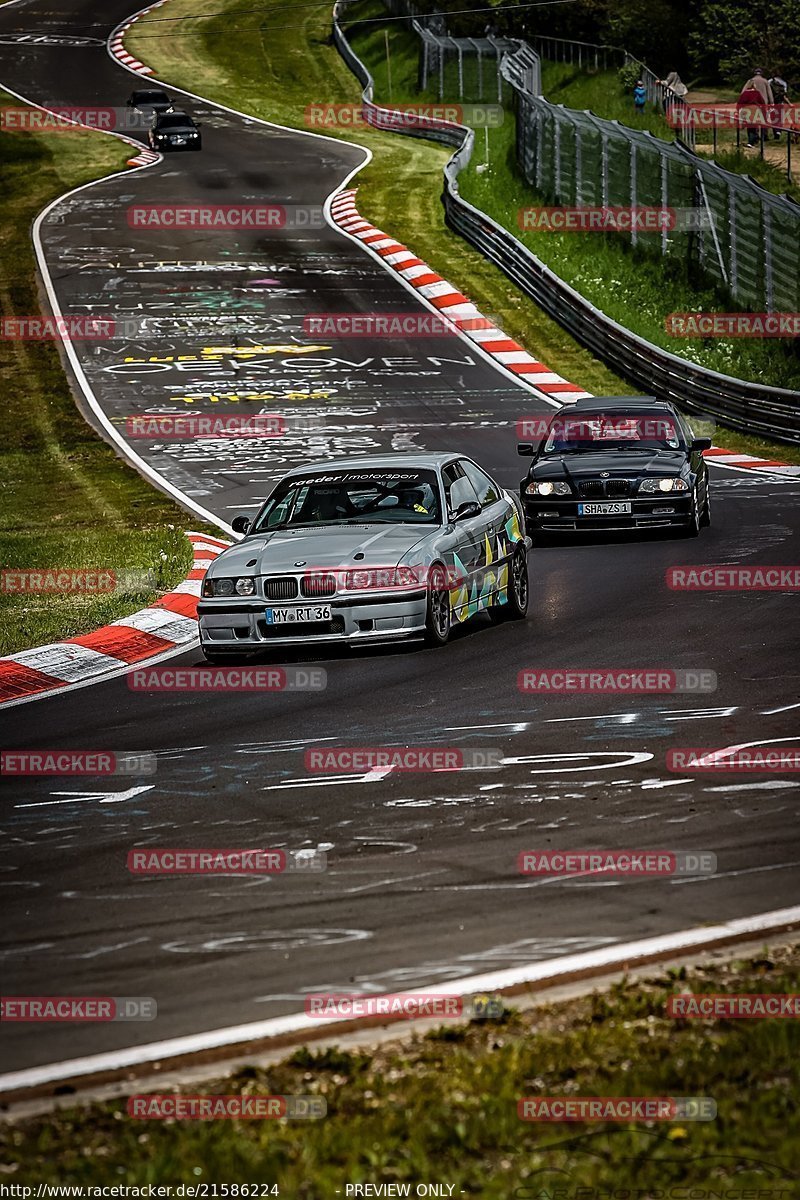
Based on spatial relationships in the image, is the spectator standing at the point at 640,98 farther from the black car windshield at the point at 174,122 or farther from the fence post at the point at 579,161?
the black car windshield at the point at 174,122

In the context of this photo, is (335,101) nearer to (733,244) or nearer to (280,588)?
(733,244)

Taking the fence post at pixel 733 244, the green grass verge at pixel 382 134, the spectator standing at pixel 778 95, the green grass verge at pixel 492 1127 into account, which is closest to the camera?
the green grass verge at pixel 492 1127

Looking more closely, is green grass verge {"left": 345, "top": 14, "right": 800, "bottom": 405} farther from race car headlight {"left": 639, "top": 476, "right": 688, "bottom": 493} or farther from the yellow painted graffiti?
race car headlight {"left": 639, "top": 476, "right": 688, "bottom": 493}

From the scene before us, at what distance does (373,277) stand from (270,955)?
2991cm

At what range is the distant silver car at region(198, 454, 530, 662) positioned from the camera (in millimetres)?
12109

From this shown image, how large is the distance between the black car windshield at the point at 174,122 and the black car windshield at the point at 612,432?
35087 millimetres

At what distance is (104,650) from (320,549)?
1931 mm

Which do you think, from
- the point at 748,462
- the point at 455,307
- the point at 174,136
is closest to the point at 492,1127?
the point at 748,462

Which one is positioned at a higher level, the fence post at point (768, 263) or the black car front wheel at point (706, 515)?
the fence post at point (768, 263)

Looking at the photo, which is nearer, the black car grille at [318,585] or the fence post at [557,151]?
the black car grille at [318,585]

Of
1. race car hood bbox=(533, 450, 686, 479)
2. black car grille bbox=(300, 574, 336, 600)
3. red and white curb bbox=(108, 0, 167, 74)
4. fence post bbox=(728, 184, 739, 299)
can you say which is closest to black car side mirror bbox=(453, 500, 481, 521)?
black car grille bbox=(300, 574, 336, 600)

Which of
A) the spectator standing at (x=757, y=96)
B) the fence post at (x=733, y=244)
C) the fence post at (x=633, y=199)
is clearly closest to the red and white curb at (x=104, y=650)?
the fence post at (x=733, y=244)

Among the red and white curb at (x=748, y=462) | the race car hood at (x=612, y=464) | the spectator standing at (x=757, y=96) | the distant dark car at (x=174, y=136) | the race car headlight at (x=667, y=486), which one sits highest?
the spectator standing at (x=757, y=96)

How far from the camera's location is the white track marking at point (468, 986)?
5.09 m
